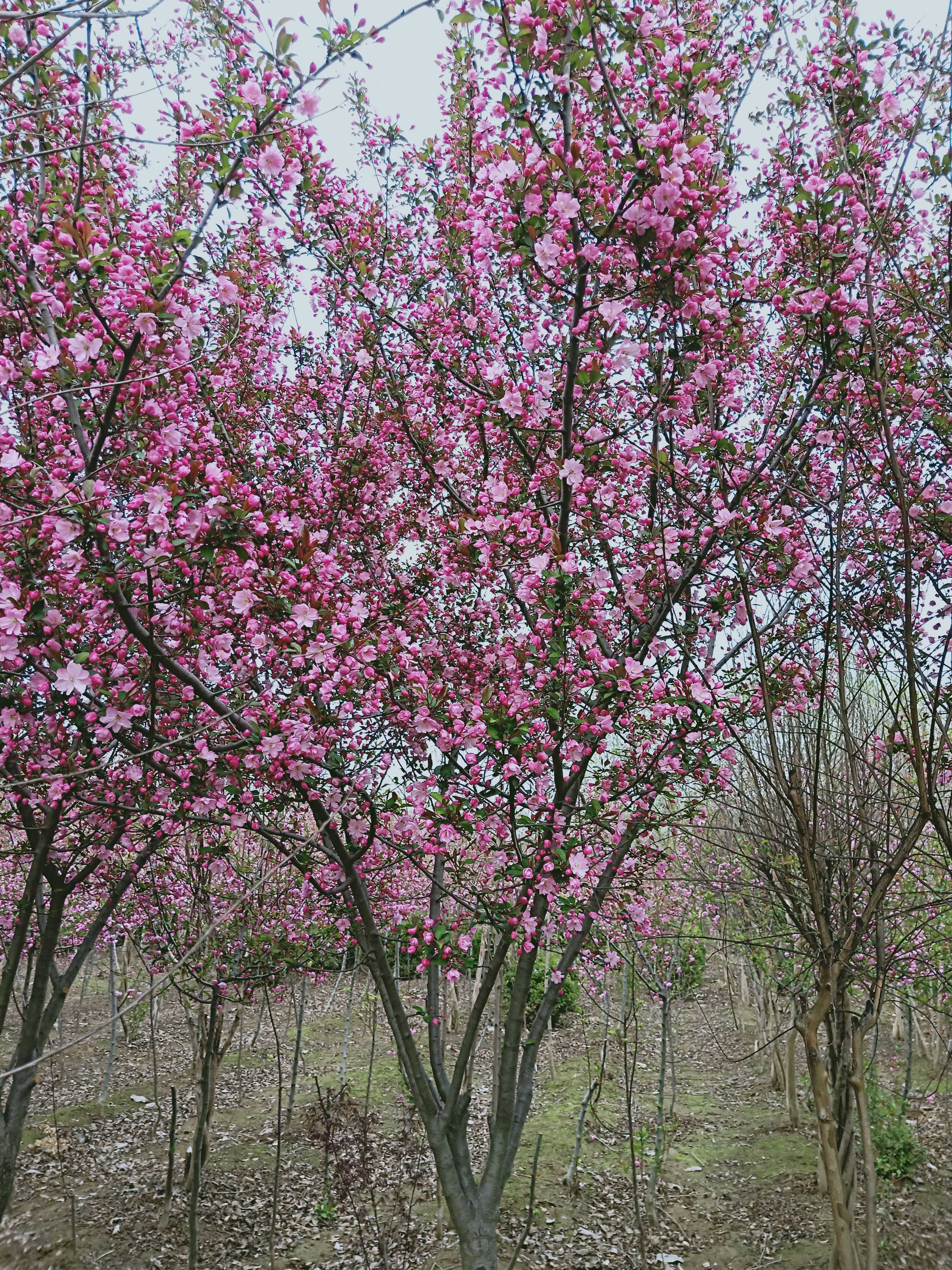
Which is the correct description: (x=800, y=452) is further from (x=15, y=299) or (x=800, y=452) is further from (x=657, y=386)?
(x=15, y=299)

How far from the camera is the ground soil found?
626cm

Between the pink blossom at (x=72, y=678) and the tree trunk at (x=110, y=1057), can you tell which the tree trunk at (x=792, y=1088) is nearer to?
the tree trunk at (x=110, y=1057)

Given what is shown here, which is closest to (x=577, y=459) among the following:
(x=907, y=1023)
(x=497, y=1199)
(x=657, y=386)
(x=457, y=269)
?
(x=657, y=386)

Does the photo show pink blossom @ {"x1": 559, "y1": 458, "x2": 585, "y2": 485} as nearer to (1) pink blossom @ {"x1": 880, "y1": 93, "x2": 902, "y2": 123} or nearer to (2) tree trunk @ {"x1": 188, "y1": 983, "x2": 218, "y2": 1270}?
(1) pink blossom @ {"x1": 880, "y1": 93, "x2": 902, "y2": 123}

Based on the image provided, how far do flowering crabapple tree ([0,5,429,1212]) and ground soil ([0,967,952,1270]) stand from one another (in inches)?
113

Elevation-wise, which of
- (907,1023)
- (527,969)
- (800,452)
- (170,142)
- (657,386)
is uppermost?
(657,386)

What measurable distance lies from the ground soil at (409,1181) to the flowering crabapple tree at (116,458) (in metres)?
2.86

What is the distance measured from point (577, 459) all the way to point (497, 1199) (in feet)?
11.6

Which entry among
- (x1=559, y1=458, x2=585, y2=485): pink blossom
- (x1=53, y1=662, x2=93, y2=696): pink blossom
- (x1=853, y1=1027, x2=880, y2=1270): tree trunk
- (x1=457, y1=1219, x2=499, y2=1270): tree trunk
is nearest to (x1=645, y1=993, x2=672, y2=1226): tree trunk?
(x1=457, y1=1219, x2=499, y2=1270): tree trunk

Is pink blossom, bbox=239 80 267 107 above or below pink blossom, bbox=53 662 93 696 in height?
above

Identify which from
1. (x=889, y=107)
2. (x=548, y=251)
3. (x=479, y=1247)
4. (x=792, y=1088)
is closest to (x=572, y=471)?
(x=548, y=251)

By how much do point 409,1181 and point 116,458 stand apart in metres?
7.57

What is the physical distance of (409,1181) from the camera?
7.44 meters

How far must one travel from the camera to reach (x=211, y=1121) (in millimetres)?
8430
